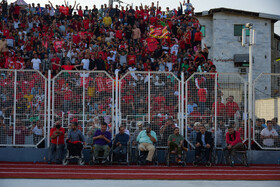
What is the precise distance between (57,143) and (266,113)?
21.4 feet

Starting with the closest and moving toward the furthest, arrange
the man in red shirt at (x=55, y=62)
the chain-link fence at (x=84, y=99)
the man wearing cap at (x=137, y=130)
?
the chain-link fence at (x=84, y=99) → the man wearing cap at (x=137, y=130) → the man in red shirt at (x=55, y=62)

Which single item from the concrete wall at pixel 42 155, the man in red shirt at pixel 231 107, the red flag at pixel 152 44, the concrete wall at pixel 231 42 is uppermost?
the concrete wall at pixel 231 42

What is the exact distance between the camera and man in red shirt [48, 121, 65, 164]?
42.7 ft

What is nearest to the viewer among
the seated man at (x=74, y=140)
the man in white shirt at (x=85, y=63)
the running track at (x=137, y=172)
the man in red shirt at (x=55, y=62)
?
the running track at (x=137, y=172)

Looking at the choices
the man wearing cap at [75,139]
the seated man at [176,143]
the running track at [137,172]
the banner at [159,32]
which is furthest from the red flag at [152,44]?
the running track at [137,172]

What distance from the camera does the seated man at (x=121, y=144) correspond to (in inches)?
512

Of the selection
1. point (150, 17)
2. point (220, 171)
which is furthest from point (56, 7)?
point (220, 171)

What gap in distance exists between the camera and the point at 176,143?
1301cm

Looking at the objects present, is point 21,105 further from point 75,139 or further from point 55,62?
point 55,62

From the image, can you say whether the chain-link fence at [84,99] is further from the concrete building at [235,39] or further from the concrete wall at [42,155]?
the concrete building at [235,39]

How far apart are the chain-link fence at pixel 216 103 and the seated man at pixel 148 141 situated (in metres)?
1.21

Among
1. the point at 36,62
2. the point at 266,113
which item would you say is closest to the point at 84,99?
the point at 266,113

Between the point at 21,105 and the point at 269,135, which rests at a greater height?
the point at 21,105

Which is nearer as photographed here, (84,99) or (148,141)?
(84,99)
